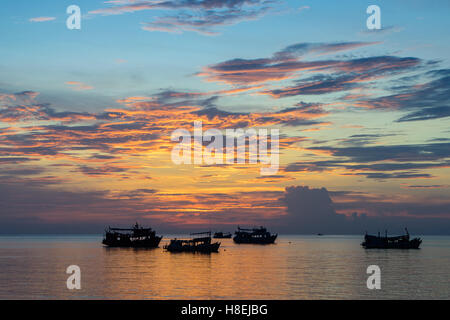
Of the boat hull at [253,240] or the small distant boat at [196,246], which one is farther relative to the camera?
the boat hull at [253,240]

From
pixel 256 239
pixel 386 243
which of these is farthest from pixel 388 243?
pixel 256 239

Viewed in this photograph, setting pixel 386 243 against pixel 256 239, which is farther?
pixel 256 239

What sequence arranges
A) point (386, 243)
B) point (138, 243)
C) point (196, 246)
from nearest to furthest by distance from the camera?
1. point (196, 246)
2. point (386, 243)
3. point (138, 243)

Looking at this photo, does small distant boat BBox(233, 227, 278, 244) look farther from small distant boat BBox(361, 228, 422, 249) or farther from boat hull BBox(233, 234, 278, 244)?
small distant boat BBox(361, 228, 422, 249)

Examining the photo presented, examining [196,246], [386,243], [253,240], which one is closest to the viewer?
[196,246]

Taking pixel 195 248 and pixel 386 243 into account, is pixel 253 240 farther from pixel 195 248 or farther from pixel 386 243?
pixel 195 248

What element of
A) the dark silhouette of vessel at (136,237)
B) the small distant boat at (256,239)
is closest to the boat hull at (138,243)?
the dark silhouette of vessel at (136,237)

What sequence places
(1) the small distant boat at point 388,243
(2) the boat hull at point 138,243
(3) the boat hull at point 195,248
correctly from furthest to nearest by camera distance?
(2) the boat hull at point 138,243
(1) the small distant boat at point 388,243
(3) the boat hull at point 195,248

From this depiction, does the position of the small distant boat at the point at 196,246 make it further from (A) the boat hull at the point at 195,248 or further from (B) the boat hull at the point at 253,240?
(B) the boat hull at the point at 253,240

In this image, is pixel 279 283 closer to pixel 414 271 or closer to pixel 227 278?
pixel 227 278
